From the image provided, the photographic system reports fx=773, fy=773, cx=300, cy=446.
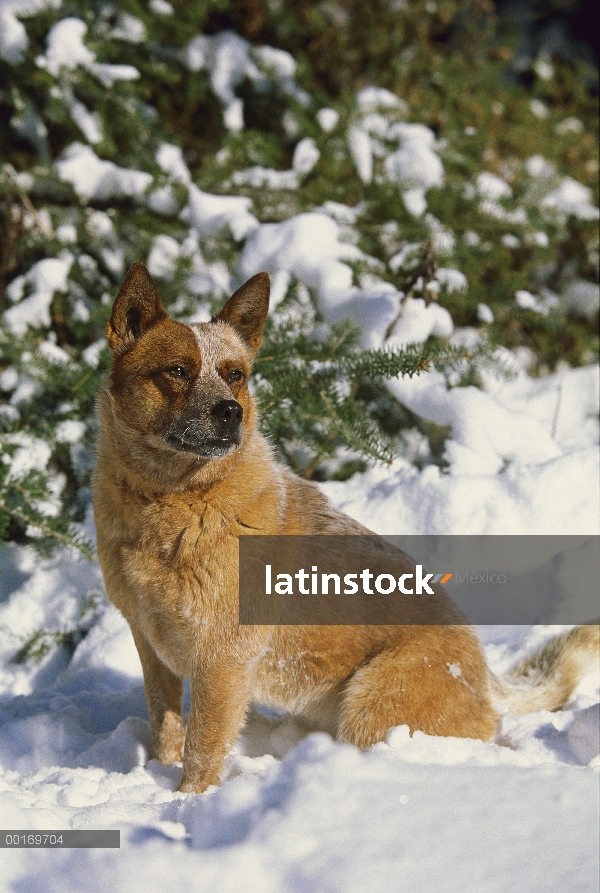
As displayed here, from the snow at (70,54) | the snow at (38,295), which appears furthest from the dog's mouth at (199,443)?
the snow at (70,54)

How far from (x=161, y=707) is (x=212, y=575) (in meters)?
0.60

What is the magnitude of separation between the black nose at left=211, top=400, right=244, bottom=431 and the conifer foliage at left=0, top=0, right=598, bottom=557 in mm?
955

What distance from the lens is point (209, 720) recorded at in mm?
2230

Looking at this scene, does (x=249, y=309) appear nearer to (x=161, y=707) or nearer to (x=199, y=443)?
(x=199, y=443)

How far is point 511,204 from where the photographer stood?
4535 millimetres

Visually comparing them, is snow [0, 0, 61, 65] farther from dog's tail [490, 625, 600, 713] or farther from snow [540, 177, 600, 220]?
dog's tail [490, 625, 600, 713]

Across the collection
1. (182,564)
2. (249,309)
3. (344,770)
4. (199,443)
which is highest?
(249,309)

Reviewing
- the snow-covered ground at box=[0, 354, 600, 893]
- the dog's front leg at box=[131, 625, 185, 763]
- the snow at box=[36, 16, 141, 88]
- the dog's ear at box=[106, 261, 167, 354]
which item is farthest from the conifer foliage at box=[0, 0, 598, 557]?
the dog's ear at box=[106, 261, 167, 354]

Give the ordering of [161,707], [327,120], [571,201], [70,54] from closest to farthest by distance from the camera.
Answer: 1. [161,707]
2. [70,54]
3. [327,120]
4. [571,201]

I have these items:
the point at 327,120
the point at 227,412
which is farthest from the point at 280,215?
the point at 227,412

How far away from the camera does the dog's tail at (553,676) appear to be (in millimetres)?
2605

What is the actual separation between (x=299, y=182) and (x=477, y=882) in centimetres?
385

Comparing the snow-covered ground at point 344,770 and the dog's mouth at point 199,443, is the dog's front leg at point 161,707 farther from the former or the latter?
the dog's mouth at point 199,443

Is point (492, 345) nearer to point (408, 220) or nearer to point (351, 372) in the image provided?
point (351, 372)
